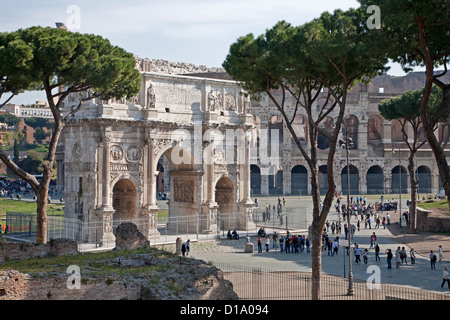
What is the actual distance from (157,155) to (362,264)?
437 inches

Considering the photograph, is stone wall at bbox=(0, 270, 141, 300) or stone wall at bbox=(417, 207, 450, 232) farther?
stone wall at bbox=(417, 207, 450, 232)

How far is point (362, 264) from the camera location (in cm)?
2252

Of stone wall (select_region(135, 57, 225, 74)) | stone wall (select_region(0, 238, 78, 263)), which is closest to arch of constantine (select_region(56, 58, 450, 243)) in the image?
stone wall (select_region(0, 238, 78, 263))

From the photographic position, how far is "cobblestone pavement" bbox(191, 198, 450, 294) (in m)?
19.7

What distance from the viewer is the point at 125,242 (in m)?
16.7

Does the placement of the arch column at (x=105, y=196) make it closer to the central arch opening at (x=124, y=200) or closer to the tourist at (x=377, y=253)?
the central arch opening at (x=124, y=200)

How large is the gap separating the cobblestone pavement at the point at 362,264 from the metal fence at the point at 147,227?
4.82ft

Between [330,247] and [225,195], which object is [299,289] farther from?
[225,195]

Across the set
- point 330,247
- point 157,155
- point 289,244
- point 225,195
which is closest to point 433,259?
point 330,247

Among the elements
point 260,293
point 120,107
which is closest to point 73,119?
point 120,107

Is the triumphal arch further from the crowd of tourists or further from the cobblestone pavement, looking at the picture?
the crowd of tourists

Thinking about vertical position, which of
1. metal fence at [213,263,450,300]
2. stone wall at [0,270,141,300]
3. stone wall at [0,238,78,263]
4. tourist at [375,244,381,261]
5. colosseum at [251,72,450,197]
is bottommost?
metal fence at [213,263,450,300]

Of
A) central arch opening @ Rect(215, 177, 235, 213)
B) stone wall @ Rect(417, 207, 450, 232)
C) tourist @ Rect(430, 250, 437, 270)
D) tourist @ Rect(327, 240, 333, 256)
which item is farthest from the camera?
central arch opening @ Rect(215, 177, 235, 213)

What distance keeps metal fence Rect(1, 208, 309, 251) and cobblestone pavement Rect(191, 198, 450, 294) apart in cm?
147
